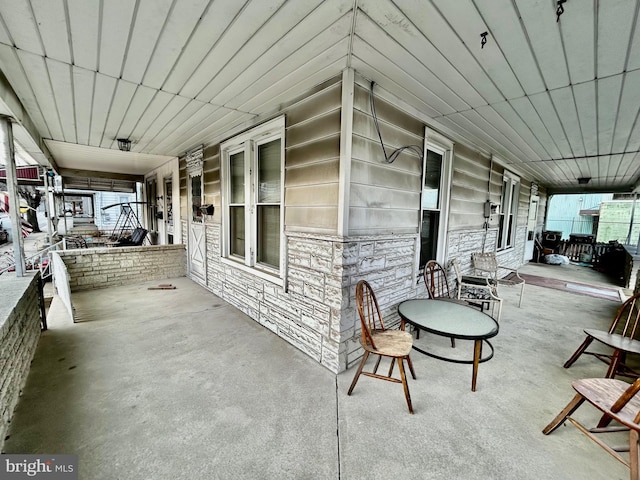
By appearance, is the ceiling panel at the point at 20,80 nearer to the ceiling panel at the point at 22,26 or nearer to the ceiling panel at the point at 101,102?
the ceiling panel at the point at 22,26

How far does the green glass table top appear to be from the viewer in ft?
6.75

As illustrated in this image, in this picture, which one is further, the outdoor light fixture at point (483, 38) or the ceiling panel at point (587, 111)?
the ceiling panel at point (587, 111)

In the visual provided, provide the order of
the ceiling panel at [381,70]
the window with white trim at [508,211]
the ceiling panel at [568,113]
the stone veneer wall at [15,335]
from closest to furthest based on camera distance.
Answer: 1. the stone veneer wall at [15,335]
2. the ceiling panel at [381,70]
3. the ceiling panel at [568,113]
4. the window with white trim at [508,211]

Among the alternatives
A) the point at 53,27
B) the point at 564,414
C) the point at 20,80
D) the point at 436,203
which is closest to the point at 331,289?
the point at 564,414

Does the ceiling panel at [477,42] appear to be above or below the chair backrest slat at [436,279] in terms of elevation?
above

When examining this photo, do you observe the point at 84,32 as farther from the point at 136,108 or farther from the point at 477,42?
the point at 477,42

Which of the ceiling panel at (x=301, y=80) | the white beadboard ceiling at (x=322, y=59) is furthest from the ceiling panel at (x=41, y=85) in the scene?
the ceiling panel at (x=301, y=80)

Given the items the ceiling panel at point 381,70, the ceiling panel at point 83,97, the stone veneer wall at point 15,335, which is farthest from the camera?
the ceiling panel at point 83,97

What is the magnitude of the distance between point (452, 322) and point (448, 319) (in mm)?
67

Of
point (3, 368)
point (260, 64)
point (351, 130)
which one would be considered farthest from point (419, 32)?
point (3, 368)

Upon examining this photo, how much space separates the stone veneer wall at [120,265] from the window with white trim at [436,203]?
16.3ft

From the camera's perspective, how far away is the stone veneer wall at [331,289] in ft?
7.68
